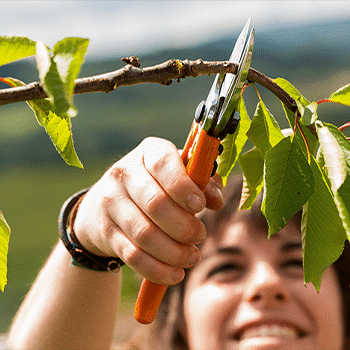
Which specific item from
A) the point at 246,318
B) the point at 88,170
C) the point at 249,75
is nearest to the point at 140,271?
the point at 249,75

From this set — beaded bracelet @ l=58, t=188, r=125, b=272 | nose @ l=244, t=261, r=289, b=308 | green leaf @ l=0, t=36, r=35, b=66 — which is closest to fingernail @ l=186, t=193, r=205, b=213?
green leaf @ l=0, t=36, r=35, b=66

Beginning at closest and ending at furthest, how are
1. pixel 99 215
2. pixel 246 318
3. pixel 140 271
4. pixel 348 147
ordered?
pixel 348 147
pixel 140 271
pixel 99 215
pixel 246 318

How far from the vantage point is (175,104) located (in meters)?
5.91

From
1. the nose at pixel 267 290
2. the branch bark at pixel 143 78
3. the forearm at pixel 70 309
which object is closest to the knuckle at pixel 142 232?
the branch bark at pixel 143 78

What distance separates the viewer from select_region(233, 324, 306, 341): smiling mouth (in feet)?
2.83

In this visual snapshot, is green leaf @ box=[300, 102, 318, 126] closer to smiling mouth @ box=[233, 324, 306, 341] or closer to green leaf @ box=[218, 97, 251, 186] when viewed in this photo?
green leaf @ box=[218, 97, 251, 186]

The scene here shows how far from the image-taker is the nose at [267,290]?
877 millimetres

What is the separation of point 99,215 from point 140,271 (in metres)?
0.14

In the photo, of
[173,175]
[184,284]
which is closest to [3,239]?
[173,175]

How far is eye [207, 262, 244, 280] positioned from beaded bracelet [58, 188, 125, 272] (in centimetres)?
28

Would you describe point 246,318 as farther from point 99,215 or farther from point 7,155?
point 7,155

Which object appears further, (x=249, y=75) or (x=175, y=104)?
(x=175, y=104)

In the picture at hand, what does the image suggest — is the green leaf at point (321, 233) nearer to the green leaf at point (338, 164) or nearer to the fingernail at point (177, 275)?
the green leaf at point (338, 164)

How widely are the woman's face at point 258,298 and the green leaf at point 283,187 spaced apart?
59 centimetres
